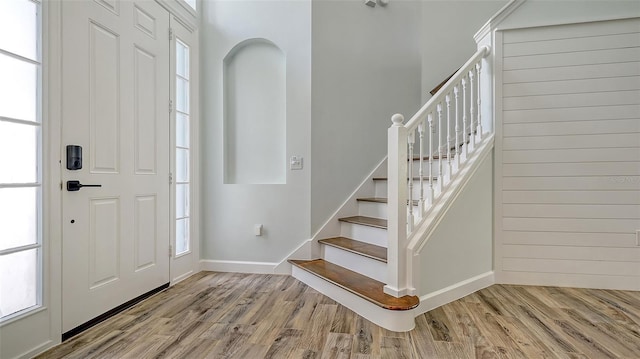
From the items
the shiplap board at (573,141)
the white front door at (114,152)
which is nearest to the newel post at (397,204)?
the shiplap board at (573,141)

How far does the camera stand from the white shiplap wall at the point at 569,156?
238 centimetres

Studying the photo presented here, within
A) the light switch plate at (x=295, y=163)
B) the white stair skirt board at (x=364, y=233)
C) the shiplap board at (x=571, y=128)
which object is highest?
the shiplap board at (x=571, y=128)

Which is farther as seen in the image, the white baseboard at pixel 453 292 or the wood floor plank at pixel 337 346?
the white baseboard at pixel 453 292

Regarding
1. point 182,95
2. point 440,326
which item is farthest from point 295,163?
point 440,326

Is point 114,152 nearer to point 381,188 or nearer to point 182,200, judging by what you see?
point 182,200

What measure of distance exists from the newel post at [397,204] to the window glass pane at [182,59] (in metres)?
2.08

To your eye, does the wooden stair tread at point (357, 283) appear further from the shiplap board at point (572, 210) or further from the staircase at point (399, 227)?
the shiplap board at point (572, 210)

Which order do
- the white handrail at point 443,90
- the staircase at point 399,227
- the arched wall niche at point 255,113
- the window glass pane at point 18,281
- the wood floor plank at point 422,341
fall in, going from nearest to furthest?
the window glass pane at point 18,281, the wood floor plank at point 422,341, the staircase at point 399,227, the white handrail at point 443,90, the arched wall niche at point 255,113

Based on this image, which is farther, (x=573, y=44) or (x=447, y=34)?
(x=447, y=34)

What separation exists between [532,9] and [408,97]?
1338 mm

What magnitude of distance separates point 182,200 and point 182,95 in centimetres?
98

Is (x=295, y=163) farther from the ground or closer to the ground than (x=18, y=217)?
farther from the ground

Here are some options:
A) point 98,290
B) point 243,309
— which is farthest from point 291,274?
point 98,290

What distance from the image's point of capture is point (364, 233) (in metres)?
2.74
